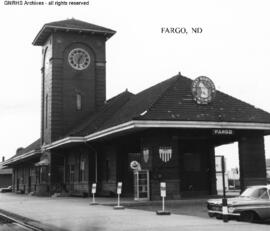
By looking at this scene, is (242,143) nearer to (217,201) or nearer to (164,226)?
(217,201)

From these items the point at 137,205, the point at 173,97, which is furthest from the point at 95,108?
the point at 137,205

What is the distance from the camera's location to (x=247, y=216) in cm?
1708

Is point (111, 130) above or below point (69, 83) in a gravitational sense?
below

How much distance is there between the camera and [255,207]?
1705 centimetres

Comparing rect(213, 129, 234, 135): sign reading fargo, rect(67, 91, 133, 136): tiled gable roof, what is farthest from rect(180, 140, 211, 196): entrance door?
rect(67, 91, 133, 136): tiled gable roof

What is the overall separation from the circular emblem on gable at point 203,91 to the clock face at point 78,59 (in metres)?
17.6

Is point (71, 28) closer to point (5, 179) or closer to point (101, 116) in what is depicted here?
point (101, 116)

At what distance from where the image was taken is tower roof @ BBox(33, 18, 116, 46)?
45281 millimetres

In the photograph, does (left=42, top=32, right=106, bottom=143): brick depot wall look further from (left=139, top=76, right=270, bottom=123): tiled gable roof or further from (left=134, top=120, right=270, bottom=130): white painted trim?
(left=134, top=120, right=270, bottom=130): white painted trim

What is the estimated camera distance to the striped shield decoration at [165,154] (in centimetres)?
2967

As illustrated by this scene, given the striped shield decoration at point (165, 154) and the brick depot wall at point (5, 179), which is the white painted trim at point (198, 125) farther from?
the brick depot wall at point (5, 179)

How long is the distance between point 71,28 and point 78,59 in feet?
9.41

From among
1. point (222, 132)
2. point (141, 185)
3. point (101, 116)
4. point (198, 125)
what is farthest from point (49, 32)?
point (222, 132)

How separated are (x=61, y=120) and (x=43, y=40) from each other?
878 centimetres
